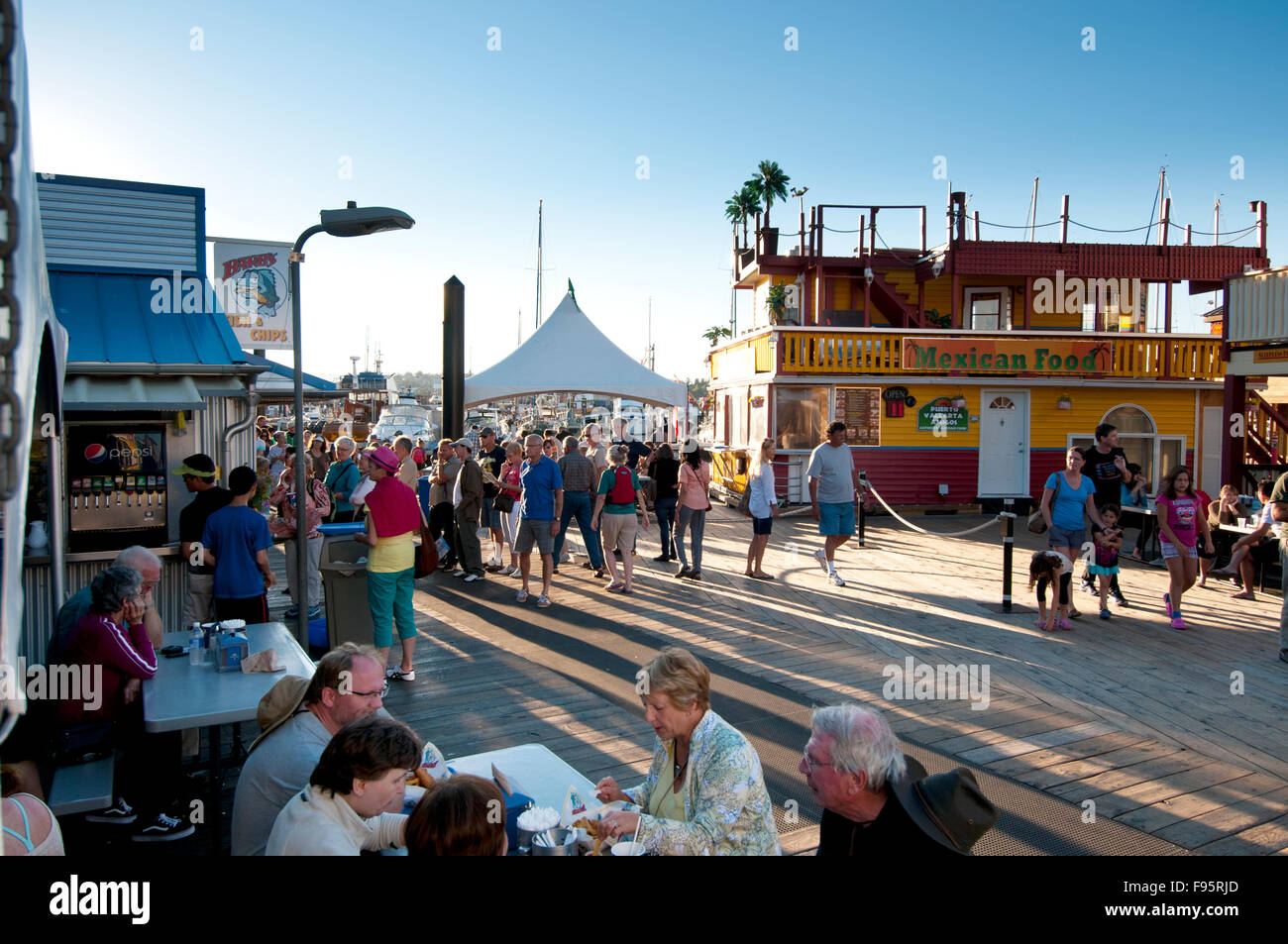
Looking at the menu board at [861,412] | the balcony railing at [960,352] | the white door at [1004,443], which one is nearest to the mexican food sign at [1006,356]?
the balcony railing at [960,352]

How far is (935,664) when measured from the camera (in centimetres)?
754

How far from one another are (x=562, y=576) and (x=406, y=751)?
8995 millimetres

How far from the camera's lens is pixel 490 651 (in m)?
7.98

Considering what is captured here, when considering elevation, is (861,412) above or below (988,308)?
below

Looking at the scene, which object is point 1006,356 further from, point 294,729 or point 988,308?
point 294,729

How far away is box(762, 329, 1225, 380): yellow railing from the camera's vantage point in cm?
1811

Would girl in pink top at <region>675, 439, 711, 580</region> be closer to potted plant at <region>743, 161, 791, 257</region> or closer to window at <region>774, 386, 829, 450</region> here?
window at <region>774, 386, 829, 450</region>

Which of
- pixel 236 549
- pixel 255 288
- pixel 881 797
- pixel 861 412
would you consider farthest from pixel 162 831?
pixel 861 412

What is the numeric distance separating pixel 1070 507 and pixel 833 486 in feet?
9.23

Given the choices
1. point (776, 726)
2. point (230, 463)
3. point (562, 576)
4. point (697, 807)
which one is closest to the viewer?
point (697, 807)

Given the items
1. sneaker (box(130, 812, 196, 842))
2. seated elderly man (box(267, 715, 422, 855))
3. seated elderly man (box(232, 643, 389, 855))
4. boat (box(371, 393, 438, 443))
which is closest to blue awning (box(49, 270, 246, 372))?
sneaker (box(130, 812, 196, 842))

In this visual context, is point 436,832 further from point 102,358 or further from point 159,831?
point 102,358
